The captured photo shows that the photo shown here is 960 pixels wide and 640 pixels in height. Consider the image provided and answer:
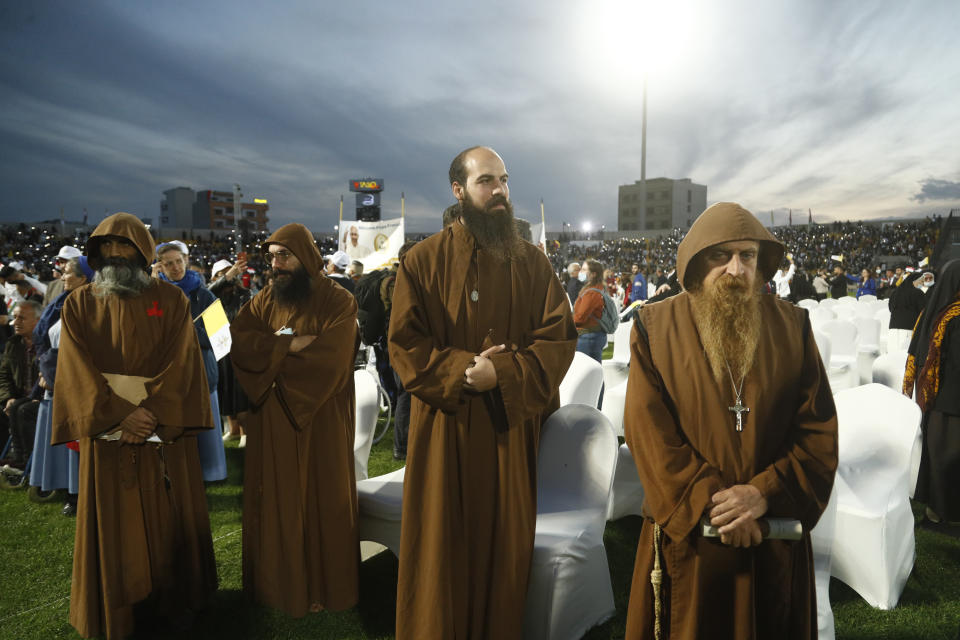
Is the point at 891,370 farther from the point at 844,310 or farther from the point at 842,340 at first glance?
the point at 844,310

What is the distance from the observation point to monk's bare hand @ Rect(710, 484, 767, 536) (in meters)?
1.70

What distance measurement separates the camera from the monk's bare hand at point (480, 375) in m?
2.13

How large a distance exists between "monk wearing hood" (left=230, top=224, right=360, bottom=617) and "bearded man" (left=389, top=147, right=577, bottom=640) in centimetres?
74

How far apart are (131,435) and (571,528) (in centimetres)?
208

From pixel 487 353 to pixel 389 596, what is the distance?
1.80m

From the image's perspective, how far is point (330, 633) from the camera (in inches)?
112

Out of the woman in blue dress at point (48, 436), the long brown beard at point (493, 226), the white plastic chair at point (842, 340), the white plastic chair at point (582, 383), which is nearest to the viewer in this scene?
the long brown beard at point (493, 226)

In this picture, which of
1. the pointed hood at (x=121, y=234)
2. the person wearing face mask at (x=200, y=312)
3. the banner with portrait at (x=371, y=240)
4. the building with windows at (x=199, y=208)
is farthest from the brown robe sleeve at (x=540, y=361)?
the building with windows at (x=199, y=208)

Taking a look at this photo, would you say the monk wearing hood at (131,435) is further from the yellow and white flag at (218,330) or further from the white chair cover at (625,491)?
the white chair cover at (625,491)

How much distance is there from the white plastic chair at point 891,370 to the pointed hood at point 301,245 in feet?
16.0

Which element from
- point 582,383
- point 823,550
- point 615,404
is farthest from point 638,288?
point 823,550

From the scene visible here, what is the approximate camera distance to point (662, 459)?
179cm

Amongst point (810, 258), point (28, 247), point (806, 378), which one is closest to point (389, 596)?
point (806, 378)

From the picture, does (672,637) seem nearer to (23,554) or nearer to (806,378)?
(806,378)
